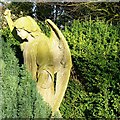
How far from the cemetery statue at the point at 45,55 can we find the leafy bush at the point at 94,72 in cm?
84

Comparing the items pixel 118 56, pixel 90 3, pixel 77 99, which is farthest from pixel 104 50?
pixel 90 3

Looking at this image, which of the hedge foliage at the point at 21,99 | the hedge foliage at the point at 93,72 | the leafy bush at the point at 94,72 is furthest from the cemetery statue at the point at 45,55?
the hedge foliage at the point at 21,99

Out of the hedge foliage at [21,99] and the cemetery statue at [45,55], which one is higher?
the hedge foliage at [21,99]

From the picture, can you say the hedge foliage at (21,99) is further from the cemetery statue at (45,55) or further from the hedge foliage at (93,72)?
the hedge foliage at (93,72)

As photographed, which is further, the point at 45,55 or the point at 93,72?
the point at 93,72

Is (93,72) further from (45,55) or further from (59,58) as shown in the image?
(45,55)

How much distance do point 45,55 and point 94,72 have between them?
1.24 metres

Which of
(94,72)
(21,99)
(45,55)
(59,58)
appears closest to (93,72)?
(94,72)

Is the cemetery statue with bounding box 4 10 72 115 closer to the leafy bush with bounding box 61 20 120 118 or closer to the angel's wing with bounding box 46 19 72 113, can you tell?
the angel's wing with bounding box 46 19 72 113

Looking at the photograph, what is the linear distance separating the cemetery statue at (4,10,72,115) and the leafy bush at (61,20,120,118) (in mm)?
842

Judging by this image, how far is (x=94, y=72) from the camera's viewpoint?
4.61 m

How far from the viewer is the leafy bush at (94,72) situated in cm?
450

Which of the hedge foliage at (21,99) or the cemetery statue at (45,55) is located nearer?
the hedge foliage at (21,99)

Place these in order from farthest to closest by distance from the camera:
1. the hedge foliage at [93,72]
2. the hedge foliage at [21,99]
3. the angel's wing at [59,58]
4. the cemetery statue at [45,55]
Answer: the hedge foliage at [93,72]
the angel's wing at [59,58]
the cemetery statue at [45,55]
the hedge foliage at [21,99]
